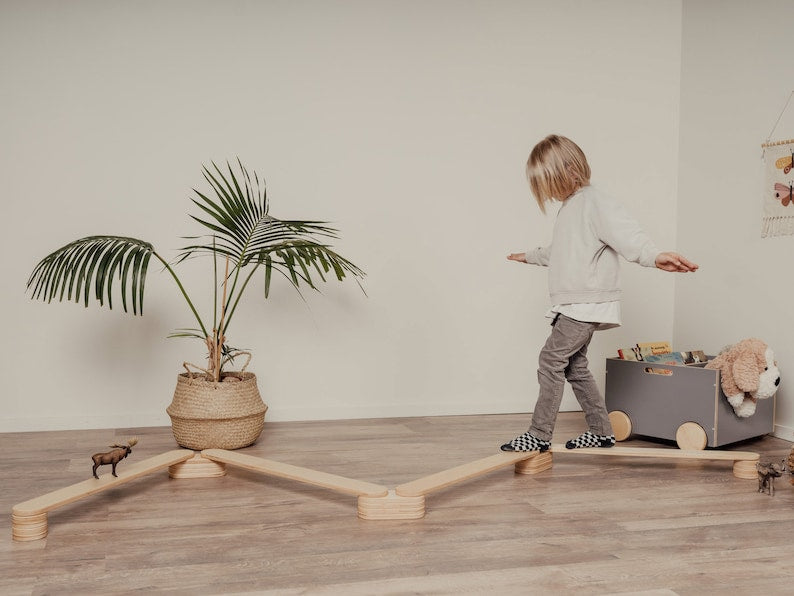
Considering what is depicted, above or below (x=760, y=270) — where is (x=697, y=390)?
below

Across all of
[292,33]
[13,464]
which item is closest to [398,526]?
[13,464]

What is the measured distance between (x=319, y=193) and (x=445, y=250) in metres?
0.58

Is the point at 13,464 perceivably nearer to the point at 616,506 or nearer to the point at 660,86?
the point at 616,506

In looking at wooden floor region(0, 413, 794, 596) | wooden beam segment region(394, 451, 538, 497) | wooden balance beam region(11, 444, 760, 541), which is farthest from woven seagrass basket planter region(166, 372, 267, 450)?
wooden beam segment region(394, 451, 538, 497)

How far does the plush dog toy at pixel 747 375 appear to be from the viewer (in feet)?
8.32

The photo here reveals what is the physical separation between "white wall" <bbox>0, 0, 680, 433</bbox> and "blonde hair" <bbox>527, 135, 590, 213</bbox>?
3.01 ft

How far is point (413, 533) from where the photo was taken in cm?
173

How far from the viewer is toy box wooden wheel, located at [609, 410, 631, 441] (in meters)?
2.79

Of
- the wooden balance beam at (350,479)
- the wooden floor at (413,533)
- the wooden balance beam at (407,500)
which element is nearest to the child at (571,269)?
the wooden balance beam at (350,479)

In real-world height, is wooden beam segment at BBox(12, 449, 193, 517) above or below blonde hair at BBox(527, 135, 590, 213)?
below

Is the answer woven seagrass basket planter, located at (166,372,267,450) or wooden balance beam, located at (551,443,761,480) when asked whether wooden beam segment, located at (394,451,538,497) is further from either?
woven seagrass basket planter, located at (166,372,267,450)

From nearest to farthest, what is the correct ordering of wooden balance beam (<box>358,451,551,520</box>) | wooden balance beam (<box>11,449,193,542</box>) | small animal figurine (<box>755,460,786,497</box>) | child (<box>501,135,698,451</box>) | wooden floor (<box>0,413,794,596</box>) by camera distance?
wooden floor (<box>0,413,794,596</box>) < wooden balance beam (<box>11,449,193,542</box>) < wooden balance beam (<box>358,451,551,520</box>) < small animal figurine (<box>755,460,786,497</box>) < child (<box>501,135,698,451</box>)

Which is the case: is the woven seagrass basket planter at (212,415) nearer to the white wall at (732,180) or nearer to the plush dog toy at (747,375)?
the plush dog toy at (747,375)

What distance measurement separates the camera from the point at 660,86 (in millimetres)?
3490
